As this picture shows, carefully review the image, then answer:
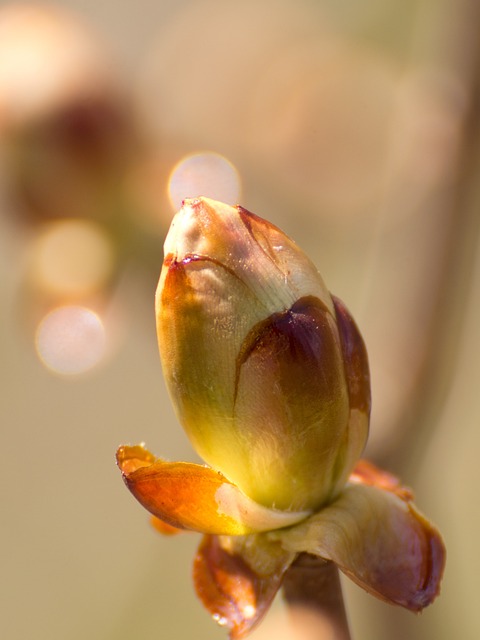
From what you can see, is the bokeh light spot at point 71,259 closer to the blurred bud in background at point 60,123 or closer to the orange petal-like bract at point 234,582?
the blurred bud in background at point 60,123

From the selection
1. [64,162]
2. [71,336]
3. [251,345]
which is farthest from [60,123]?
[251,345]

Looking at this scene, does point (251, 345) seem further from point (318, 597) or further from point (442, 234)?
point (442, 234)

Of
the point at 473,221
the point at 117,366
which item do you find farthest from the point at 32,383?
the point at 473,221

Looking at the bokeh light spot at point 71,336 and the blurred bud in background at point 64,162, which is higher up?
the blurred bud in background at point 64,162

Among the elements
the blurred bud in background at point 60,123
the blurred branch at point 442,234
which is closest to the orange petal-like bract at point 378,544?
the blurred branch at point 442,234

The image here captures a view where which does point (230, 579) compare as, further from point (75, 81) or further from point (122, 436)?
point (122, 436)

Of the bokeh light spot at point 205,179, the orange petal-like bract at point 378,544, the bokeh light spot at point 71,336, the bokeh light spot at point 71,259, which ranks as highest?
the bokeh light spot at point 205,179

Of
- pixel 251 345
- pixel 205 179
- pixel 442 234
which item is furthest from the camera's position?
pixel 205 179
